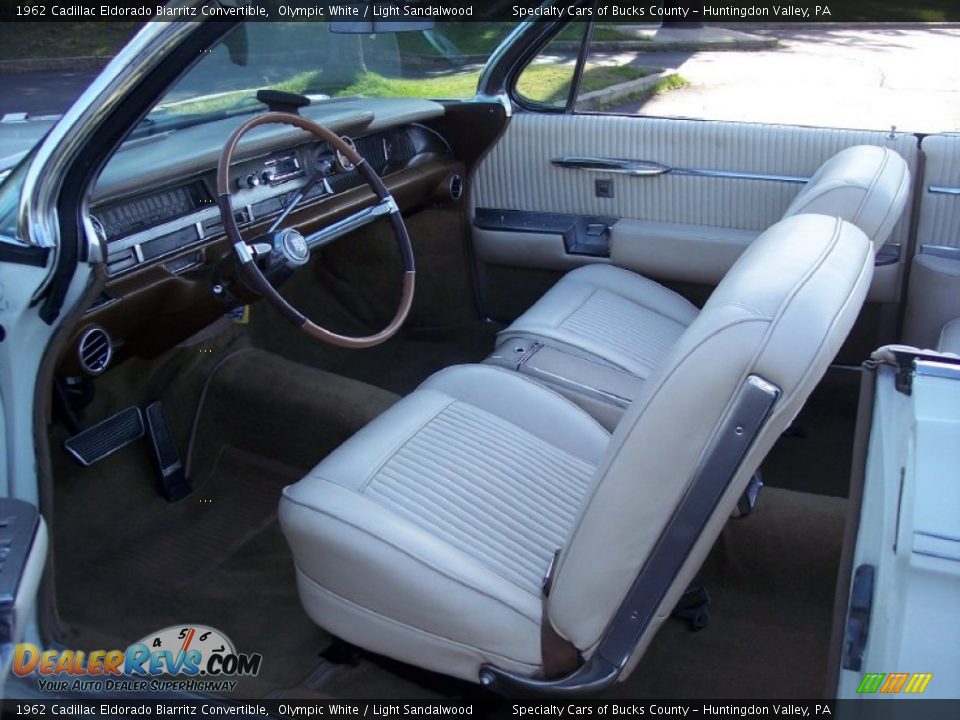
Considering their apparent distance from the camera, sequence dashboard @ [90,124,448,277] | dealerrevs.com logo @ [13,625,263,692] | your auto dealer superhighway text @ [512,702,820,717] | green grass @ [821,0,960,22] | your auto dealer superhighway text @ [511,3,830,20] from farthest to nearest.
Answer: green grass @ [821,0,960,22] → your auto dealer superhighway text @ [511,3,830,20] → dashboard @ [90,124,448,277] → your auto dealer superhighway text @ [512,702,820,717] → dealerrevs.com logo @ [13,625,263,692]

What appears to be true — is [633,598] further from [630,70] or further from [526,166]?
[630,70]

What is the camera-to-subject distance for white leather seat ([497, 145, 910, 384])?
1849 millimetres

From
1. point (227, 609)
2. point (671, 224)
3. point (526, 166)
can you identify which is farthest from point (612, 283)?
point (227, 609)

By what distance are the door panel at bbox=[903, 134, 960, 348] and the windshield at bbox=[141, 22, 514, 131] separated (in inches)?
54.8

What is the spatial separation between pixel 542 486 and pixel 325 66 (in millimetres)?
1569

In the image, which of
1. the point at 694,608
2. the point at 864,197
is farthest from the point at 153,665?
the point at 864,197

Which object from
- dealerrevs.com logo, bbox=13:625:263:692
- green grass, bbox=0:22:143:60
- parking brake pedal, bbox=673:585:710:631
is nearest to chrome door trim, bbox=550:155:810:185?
parking brake pedal, bbox=673:585:710:631

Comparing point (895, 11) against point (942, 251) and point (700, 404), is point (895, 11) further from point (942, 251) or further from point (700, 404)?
point (700, 404)

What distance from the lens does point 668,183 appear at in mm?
2814

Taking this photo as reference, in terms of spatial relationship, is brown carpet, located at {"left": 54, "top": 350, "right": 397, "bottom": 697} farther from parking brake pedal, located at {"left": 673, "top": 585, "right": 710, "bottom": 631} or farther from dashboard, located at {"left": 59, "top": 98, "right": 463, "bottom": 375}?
parking brake pedal, located at {"left": 673, "top": 585, "right": 710, "bottom": 631}

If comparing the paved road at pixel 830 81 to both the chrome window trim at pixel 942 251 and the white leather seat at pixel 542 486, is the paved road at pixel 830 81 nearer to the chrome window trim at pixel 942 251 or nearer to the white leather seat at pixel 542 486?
the chrome window trim at pixel 942 251

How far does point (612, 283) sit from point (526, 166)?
62 cm

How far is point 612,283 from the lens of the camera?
2670 millimetres

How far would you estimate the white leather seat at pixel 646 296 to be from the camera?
1.85 m
